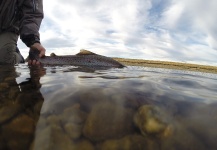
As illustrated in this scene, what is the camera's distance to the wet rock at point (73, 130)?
122 cm

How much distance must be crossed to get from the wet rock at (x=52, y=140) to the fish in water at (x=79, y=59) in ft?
14.6

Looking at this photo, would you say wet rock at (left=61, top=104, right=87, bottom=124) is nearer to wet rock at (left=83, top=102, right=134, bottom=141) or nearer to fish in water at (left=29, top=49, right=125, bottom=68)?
wet rock at (left=83, top=102, right=134, bottom=141)

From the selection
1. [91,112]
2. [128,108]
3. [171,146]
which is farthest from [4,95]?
[171,146]

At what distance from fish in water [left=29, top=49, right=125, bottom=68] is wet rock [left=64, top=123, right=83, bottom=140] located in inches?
174

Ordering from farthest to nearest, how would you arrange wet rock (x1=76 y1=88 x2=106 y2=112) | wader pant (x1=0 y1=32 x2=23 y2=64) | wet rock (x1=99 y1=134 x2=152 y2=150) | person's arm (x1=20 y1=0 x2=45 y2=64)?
wader pant (x1=0 y1=32 x2=23 y2=64), person's arm (x1=20 y1=0 x2=45 y2=64), wet rock (x1=76 y1=88 x2=106 y2=112), wet rock (x1=99 y1=134 x2=152 y2=150)

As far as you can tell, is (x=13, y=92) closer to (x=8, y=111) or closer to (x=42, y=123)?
(x=8, y=111)

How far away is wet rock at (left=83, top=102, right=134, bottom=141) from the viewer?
1226mm

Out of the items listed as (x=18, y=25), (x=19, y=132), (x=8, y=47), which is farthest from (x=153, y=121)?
(x=18, y=25)

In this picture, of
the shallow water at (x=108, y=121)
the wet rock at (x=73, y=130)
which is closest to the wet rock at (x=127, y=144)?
the shallow water at (x=108, y=121)

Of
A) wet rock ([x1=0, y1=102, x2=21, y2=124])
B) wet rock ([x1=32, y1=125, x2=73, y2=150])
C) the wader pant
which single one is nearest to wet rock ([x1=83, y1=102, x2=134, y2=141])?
wet rock ([x1=32, y1=125, x2=73, y2=150])

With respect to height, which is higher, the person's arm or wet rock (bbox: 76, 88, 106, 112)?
the person's arm

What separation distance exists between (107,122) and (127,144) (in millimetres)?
179

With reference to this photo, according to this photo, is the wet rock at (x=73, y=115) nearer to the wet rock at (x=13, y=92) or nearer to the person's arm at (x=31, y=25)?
the wet rock at (x=13, y=92)

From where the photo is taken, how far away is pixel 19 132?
4.09 feet
